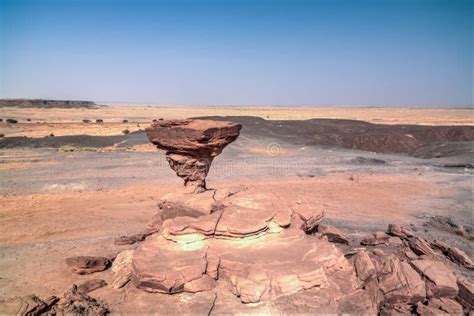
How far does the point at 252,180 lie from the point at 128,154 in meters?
14.1

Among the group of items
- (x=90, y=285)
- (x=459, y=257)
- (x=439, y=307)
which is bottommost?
(x=439, y=307)

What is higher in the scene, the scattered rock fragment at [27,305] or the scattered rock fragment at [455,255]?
the scattered rock fragment at [27,305]

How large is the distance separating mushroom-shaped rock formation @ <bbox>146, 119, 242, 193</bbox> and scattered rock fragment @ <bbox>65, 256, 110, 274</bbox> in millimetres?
3457

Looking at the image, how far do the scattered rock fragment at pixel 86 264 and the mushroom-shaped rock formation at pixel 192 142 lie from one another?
136 inches

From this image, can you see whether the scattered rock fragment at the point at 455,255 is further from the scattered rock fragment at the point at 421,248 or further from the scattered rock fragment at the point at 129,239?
the scattered rock fragment at the point at 129,239

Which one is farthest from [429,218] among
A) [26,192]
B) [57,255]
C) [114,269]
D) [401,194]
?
[26,192]

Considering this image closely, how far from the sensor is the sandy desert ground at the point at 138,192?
13172 mm

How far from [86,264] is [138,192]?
10559 mm

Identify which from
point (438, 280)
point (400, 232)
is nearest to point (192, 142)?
point (438, 280)

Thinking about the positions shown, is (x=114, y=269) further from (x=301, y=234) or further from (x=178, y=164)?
(x=301, y=234)

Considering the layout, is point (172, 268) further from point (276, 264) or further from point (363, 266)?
point (363, 266)

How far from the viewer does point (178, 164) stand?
12.6 metres

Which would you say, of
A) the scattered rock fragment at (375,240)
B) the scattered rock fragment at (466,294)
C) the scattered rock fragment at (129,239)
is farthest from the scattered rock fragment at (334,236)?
the scattered rock fragment at (129,239)

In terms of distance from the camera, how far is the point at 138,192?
71.3 feet
